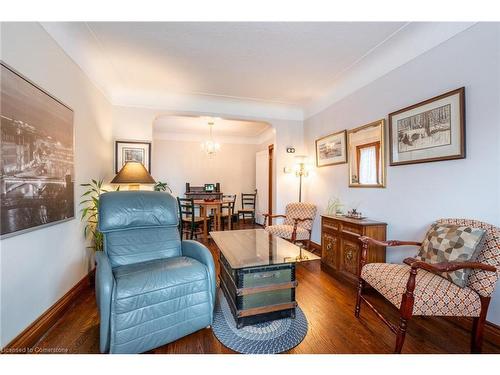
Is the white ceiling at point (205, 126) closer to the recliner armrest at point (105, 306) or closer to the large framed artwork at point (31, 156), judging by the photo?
the large framed artwork at point (31, 156)

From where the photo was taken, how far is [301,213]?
375 centimetres

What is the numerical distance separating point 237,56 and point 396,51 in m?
1.71

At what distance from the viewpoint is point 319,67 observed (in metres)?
2.78

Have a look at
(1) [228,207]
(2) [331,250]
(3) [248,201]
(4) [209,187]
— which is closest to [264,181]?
(3) [248,201]

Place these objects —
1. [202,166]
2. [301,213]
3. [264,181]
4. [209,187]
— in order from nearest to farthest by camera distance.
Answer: [301,213], [264,181], [209,187], [202,166]

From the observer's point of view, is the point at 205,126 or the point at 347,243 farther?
the point at 205,126

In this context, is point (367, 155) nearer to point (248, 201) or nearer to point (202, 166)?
point (248, 201)

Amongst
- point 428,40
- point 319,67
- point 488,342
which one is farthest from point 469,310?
point 319,67

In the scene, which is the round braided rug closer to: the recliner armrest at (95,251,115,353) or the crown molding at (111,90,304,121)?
the recliner armrest at (95,251,115,353)

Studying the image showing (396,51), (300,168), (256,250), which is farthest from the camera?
(300,168)

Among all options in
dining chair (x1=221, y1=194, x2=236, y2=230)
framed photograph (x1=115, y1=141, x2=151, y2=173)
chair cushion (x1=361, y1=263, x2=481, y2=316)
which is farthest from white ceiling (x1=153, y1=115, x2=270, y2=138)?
chair cushion (x1=361, y1=263, x2=481, y2=316)

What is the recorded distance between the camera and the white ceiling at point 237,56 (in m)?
2.05
